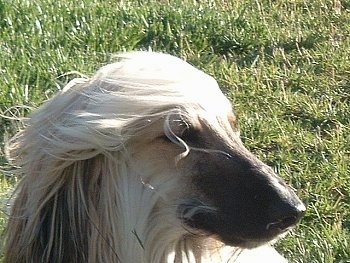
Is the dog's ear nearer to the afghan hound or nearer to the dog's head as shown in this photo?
the afghan hound

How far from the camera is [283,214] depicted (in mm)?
3023

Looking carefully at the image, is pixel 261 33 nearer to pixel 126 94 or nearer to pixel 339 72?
pixel 339 72

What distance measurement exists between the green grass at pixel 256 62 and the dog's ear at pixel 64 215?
1332 millimetres

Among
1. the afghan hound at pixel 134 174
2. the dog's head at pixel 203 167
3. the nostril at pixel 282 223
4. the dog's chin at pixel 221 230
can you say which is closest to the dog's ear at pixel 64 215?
the afghan hound at pixel 134 174

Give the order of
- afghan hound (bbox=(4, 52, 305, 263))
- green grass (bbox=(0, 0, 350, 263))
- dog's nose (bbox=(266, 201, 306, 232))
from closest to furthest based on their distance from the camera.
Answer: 1. dog's nose (bbox=(266, 201, 306, 232))
2. afghan hound (bbox=(4, 52, 305, 263))
3. green grass (bbox=(0, 0, 350, 263))

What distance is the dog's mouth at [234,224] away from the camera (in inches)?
120

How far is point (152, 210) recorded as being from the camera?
324 centimetres

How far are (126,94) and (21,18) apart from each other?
3377mm

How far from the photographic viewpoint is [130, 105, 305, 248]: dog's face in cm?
306

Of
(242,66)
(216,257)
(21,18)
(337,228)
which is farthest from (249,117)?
(216,257)

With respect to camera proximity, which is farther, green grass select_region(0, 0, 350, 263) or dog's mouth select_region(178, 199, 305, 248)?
green grass select_region(0, 0, 350, 263)

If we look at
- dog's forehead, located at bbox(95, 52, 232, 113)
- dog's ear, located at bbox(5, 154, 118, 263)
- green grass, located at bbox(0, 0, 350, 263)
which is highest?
dog's forehead, located at bbox(95, 52, 232, 113)

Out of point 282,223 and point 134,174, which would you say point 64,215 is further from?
point 282,223

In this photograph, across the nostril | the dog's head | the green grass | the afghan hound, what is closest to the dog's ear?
the afghan hound
